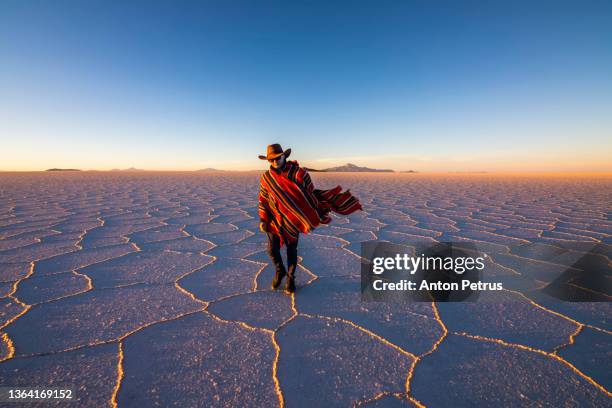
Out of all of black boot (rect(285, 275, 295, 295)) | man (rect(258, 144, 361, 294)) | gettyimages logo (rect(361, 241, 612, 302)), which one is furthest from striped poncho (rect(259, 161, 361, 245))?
gettyimages logo (rect(361, 241, 612, 302))

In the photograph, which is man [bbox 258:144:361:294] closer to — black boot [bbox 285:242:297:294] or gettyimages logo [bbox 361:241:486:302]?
black boot [bbox 285:242:297:294]

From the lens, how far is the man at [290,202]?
1783 millimetres

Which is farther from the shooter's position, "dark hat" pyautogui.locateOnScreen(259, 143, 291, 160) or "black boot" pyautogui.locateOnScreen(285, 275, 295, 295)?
"black boot" pyautogui.locateOnScreen(285, 275, 295, 295)

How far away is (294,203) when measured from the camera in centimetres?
181

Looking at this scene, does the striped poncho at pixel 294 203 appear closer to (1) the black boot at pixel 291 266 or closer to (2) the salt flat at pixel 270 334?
(1) the black boot at pixel 291 266

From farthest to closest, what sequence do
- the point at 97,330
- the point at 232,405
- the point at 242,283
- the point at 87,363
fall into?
1. the point at 242,283
2. the point at 97,330
3. the point at 87,363
4. the point at 232,405

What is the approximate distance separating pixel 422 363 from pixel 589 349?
2.70 feet

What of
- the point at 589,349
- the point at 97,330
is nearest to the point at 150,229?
the point at 97,330

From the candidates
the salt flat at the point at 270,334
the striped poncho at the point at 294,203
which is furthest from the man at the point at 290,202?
the salt flat at the point at 270,334

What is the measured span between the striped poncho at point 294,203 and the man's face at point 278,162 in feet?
0.09

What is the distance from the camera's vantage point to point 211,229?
401 centimetres

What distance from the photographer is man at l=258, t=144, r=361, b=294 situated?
178 centimetres

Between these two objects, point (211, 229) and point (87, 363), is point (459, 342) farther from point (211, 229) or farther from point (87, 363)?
point (211, 229)

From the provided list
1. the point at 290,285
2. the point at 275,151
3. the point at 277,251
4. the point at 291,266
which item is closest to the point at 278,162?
the point at 275,151
